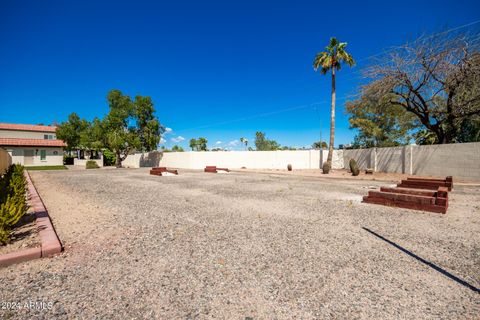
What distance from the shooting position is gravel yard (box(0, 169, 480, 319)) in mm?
2361

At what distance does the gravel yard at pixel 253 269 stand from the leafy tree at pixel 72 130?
43.5 meters

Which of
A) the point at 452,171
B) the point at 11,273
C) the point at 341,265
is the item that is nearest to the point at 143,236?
the point at 11,273

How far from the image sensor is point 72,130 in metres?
40.8

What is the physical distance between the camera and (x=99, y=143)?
3056cm

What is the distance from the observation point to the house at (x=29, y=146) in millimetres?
31623

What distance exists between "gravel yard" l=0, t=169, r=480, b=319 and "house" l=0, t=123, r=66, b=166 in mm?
35986

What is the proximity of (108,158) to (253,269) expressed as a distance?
41799 mm

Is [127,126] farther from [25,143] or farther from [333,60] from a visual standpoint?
[333,60]

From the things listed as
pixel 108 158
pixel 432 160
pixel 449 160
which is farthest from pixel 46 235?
pixel 108 158

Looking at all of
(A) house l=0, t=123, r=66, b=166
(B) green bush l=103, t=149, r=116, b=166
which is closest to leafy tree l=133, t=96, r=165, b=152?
(B) green bush l=103, t=149, r=116, b=166

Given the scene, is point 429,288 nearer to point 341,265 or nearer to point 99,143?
point 341,265

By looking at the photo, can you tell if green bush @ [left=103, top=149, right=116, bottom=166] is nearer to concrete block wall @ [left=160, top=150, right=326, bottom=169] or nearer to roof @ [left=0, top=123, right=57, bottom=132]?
roof @ [left=0, top=123, right=57, bottom=132]

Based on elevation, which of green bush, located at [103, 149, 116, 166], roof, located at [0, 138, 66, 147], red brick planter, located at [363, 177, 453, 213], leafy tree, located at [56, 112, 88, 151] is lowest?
red brick planter, located at [363, 177, 453, 213]

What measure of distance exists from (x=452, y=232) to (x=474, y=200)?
529cm
